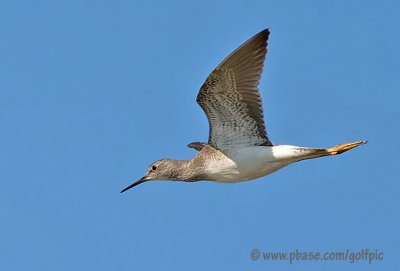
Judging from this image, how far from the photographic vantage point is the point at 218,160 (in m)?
18.3

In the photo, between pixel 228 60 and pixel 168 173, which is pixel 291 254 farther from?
pixel 228 60

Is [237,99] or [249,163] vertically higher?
[237,99]

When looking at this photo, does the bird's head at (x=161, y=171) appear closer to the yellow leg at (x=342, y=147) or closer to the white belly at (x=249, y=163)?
the white belly at (x=249, y=163)

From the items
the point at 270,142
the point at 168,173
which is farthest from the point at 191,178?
the point at 270,142

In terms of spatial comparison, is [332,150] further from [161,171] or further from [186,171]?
[161,171]

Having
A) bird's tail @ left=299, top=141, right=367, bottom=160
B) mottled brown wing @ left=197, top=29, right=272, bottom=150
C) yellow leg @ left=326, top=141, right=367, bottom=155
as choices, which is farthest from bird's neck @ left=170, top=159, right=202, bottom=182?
yellow leg @ left=326, top=141, right=367, bottom=155

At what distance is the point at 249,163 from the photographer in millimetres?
18031

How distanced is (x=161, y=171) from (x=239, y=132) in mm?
1867

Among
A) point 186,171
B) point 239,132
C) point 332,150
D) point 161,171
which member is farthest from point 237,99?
point 161,171

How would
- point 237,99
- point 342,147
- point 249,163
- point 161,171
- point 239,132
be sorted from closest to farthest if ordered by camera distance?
point 237,99 → point 249,163 → point 239,132 → point 342,147 → point 161,171

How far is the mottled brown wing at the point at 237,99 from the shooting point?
1748 centimetres

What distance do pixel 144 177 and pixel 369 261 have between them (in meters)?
4.87

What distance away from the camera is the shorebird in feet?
57.7

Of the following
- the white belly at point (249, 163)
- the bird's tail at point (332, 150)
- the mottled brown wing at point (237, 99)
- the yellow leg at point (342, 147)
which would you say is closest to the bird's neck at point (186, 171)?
the white belly at point (249, 163)
